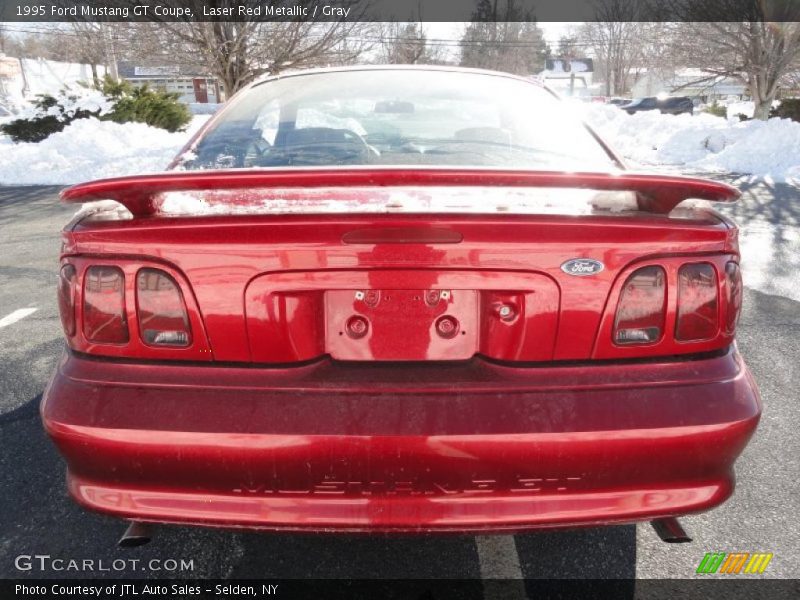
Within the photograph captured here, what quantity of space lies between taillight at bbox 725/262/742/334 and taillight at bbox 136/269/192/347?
4.41ft

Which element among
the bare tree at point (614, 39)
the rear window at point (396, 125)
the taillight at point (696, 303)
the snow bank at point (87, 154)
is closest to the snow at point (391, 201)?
the taillight at point (696, 303)

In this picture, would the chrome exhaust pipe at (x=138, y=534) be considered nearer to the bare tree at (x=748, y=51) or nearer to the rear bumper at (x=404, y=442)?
the rear bumper at (x=404, y=442)

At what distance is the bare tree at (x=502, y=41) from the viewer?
4775 centimetres

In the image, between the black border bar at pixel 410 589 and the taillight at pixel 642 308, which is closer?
the taillight at pixel 642 308

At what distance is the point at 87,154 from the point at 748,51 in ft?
52.5

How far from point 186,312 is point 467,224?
71cm

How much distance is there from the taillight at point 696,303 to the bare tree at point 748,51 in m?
17.0

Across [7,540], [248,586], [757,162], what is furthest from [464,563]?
[757,162]

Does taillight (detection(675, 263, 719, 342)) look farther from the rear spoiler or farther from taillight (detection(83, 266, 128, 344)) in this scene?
taillight (detection(83, 266, 128, 344))

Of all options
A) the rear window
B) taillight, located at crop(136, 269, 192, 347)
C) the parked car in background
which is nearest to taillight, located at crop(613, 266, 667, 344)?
the rear window

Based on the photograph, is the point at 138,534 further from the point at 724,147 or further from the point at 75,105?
the point at 75,105

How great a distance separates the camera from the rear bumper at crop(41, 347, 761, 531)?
1418mm

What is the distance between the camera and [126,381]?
59.3 inches

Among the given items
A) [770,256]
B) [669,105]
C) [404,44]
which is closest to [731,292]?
[770,256]
